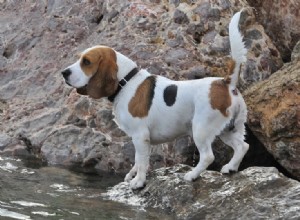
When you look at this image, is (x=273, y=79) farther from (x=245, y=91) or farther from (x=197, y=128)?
(x=197, y=128)

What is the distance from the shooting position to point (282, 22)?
11.3 metres

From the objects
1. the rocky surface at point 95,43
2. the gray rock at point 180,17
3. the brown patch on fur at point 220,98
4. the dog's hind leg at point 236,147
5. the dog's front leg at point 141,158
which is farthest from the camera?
the gray rock at point 180,17

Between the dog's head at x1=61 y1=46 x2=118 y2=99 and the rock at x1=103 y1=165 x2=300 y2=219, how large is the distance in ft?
3.72

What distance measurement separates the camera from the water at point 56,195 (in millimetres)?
6363

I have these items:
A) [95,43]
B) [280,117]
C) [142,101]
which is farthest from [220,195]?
[95,43]

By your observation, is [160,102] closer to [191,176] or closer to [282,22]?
[191,176]

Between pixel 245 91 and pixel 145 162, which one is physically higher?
pixel 245 91

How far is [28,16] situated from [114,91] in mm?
5454

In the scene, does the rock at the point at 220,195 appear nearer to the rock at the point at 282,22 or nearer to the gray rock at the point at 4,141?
the gray rock at the point at 4,141

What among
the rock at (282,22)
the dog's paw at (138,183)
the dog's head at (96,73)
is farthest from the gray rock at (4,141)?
the rock at (282,22)

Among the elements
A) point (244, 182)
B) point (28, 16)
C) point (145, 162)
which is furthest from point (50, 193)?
point (28, 16)

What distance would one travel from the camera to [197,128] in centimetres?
695

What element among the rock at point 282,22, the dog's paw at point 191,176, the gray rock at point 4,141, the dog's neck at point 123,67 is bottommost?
the dog's paw at point 191,176

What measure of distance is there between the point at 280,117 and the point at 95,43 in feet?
12.2
